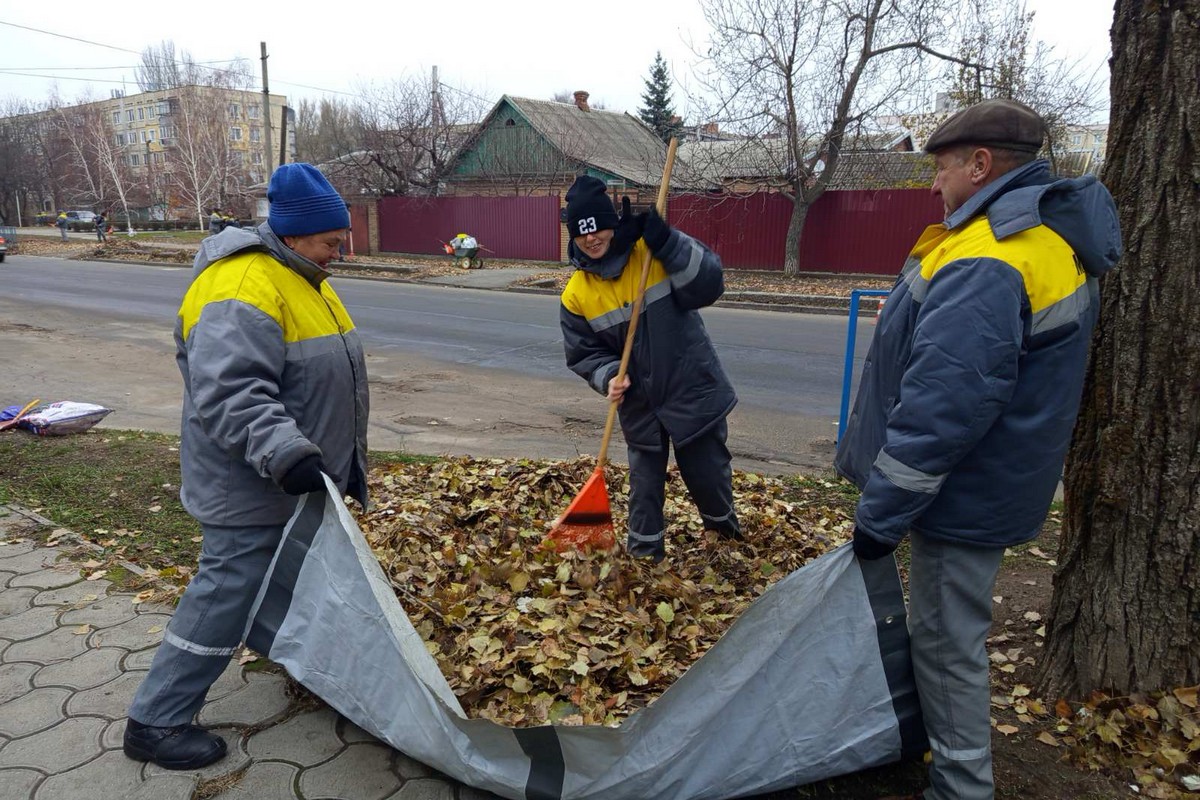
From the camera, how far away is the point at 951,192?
2174 millimetres

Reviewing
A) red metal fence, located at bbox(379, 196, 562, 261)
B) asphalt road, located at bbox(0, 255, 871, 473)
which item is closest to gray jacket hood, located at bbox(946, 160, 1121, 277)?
asphalt road, located at bbox(0, 255, 871, 473)

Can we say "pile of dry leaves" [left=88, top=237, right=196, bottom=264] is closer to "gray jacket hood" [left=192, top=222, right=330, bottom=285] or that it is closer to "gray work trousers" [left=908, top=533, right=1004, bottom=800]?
"gray jacket hood" [left=192, top=222, right=330, bottom=285]

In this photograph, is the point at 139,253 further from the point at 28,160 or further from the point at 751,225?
the point at 28,160

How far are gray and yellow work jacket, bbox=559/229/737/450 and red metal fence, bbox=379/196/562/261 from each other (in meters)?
21.4

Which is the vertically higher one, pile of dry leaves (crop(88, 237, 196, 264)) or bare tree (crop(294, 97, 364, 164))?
bare tree (crop(294, 97, 364, 164))

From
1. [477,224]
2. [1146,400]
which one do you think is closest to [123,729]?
[1146,400]

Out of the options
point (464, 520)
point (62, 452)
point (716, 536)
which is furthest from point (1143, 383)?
point (62, 452)

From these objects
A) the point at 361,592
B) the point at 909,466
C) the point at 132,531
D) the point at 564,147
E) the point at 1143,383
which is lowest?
the point at 132,531

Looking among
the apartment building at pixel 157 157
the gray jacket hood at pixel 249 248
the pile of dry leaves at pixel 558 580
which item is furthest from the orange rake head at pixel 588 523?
the apartment building at pixel 157 157

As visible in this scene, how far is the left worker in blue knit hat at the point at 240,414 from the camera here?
235 cm

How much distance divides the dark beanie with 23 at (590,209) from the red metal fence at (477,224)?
21613mm

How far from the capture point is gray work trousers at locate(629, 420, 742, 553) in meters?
3.60

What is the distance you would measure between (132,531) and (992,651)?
412 cm

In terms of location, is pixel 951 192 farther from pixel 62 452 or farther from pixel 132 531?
pixel 62 452
